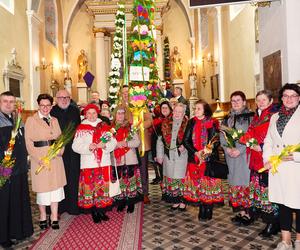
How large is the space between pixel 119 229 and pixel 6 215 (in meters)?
1.34

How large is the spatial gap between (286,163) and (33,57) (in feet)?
32.1

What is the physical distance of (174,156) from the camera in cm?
466

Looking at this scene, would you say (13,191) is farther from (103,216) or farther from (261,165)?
→ (261,165)

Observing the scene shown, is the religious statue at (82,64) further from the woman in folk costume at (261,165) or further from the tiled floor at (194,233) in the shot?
the woman in folk costume at (261,165)

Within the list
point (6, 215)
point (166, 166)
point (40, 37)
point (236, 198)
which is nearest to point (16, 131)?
point (6, 215)

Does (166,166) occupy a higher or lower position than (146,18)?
lower

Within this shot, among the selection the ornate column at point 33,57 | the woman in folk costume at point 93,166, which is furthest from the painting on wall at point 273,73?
the ornate column at point 33,57

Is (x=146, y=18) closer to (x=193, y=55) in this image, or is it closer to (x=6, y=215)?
(x=6, y=215)

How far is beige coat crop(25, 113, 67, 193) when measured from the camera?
12.7ft

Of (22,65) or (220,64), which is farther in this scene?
(220,64)

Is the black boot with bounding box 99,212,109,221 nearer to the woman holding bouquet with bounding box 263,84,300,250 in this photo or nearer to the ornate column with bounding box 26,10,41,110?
the woman holding bouquet with bounding box 263,84,300,250

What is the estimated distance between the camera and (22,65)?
9.99 meters

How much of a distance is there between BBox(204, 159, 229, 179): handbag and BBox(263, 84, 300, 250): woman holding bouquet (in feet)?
2.92

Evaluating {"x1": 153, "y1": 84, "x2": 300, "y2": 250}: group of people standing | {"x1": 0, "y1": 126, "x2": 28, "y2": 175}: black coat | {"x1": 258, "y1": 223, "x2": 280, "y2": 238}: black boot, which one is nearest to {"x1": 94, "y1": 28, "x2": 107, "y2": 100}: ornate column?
{"x1": 153, "y1": 84, "x2": 300, "y2": 250}: group of people standing
